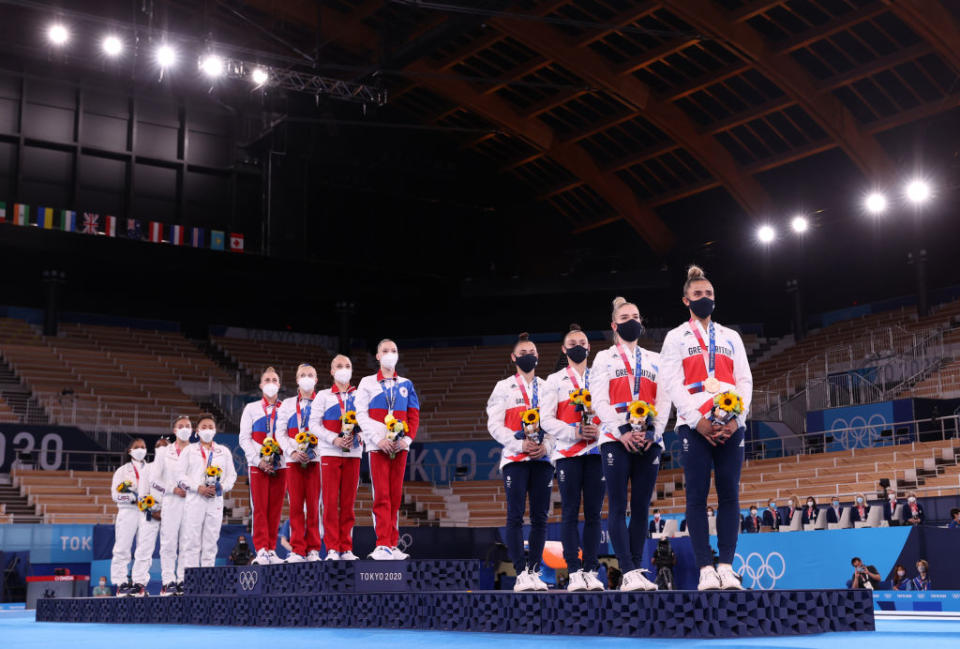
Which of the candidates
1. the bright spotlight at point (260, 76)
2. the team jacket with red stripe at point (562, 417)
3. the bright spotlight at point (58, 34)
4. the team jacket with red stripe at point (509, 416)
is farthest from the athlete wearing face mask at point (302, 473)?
the bright spotlight at point (58, 34)

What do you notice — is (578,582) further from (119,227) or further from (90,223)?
(119,227)

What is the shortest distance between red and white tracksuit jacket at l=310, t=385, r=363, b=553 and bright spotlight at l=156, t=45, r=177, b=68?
51.2ft

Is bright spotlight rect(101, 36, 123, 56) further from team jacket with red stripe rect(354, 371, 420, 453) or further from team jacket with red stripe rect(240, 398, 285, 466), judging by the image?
team jacket with red stripe rect(354, 371, 420, 453)

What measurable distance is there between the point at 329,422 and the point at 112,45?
16.6 m

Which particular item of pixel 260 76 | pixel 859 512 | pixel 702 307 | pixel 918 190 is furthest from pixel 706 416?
pixel 918 190

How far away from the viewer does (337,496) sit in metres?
9.96

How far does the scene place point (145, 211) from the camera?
31203 millimetres

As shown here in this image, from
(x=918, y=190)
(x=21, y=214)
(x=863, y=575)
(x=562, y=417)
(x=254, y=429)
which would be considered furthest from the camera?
(x=21, y=214)

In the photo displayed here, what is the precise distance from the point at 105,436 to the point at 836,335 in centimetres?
2214

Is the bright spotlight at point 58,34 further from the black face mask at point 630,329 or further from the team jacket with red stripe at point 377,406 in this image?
the black face mask at point 630,329

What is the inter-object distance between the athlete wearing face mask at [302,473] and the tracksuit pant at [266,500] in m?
0.68

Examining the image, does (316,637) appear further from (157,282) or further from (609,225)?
(609,225)

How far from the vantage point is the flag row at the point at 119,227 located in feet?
92.3

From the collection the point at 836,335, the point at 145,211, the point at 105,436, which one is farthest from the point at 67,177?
the point at 836,335
